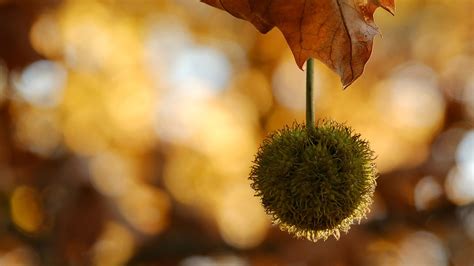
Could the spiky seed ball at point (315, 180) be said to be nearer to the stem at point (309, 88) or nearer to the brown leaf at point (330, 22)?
the stem at point (309, 88)

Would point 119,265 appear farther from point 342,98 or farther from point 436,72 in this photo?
point 436,72

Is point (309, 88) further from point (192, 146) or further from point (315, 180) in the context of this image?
point (192, 146)

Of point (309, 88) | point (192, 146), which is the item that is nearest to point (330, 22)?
point (309, 88)

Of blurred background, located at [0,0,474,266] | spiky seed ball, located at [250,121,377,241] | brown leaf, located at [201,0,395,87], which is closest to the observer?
brown leaf, located at [201,0,395,87]

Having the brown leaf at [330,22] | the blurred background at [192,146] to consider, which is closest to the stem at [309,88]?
the brown leaf at [330,22]

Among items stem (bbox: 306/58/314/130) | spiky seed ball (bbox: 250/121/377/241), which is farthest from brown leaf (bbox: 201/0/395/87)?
spiky seed ball (bbox: 250/121/377/241)

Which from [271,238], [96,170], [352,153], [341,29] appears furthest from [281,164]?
[271,238]

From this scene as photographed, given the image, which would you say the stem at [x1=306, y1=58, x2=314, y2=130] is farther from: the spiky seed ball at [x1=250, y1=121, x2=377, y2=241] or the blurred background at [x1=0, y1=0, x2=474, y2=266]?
the blurred background at [x1=0, y1=0, x2=474, y2=266]
